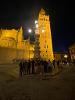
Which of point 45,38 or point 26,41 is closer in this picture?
point 26,41

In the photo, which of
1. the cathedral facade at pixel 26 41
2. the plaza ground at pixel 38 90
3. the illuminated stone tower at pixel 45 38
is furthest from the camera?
the illuminated stone tower at pixel 45 38

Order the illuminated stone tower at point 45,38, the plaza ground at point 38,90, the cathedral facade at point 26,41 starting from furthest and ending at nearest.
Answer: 1. the illuminated stone tower at point 45,38
2. the cathedral facade at point 26,41
3. the plaza ground at point 38,90

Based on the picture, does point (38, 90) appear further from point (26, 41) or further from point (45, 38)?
point (45, 38)

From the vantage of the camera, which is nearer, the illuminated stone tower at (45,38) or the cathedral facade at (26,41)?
the cathedral facade at (26,41)

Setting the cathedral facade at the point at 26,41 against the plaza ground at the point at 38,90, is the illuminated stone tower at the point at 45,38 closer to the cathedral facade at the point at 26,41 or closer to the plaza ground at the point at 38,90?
the cathedral facade at the point at 26,41

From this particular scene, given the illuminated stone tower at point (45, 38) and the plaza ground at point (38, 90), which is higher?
the illuminated stone tower at point (45, 38)

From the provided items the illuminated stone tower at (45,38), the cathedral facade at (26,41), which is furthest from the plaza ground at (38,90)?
the illuminated stone tower at (45,38)

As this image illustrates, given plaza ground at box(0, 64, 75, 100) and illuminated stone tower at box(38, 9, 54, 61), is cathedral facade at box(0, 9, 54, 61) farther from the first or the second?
plaza ground at box(0, 64, 75, 100)

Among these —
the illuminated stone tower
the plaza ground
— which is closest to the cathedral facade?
the illuminated stone tower

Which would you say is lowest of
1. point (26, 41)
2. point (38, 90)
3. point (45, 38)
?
point (38, 90)

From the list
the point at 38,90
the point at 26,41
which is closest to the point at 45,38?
the point at 26,41

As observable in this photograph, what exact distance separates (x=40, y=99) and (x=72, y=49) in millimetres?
65013

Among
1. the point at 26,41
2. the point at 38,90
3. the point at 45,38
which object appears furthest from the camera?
the point at 45,38

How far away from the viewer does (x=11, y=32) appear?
66375mm
